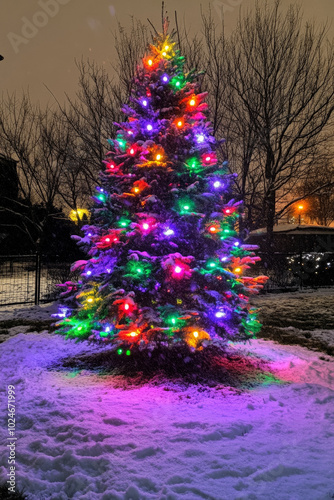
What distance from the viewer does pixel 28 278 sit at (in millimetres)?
11266

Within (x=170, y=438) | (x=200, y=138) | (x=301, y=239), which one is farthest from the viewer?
(x=301, y=239)

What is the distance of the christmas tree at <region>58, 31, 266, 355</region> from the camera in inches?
166

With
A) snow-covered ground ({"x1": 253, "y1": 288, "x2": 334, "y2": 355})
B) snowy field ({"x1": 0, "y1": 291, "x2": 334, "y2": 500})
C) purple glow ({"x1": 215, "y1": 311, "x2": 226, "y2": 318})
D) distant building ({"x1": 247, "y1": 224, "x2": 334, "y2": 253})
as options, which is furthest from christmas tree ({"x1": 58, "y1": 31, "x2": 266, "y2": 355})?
distant building ({"x1": 247, "y1": 224, "x2": 334, "y2": 253})

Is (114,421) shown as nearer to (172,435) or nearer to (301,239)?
(172,435)

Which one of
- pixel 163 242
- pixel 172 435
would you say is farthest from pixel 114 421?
pixel 163 242

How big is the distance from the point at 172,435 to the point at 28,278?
956 centimetres

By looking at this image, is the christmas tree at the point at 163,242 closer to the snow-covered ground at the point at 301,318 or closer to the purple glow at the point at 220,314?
the purple glow at the point at 220,314

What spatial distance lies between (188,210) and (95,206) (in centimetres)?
140

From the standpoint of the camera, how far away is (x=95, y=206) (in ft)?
16.1

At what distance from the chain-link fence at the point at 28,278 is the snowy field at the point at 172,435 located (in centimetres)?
576

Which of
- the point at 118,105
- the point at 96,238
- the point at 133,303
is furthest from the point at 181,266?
the point at 118,105

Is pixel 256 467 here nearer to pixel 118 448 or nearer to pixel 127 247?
pixel 118 448

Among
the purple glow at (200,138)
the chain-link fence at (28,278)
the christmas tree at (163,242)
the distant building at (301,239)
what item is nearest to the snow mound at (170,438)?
the christmas tree at (163,242)

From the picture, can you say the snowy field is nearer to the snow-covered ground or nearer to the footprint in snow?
the footprint in snow
